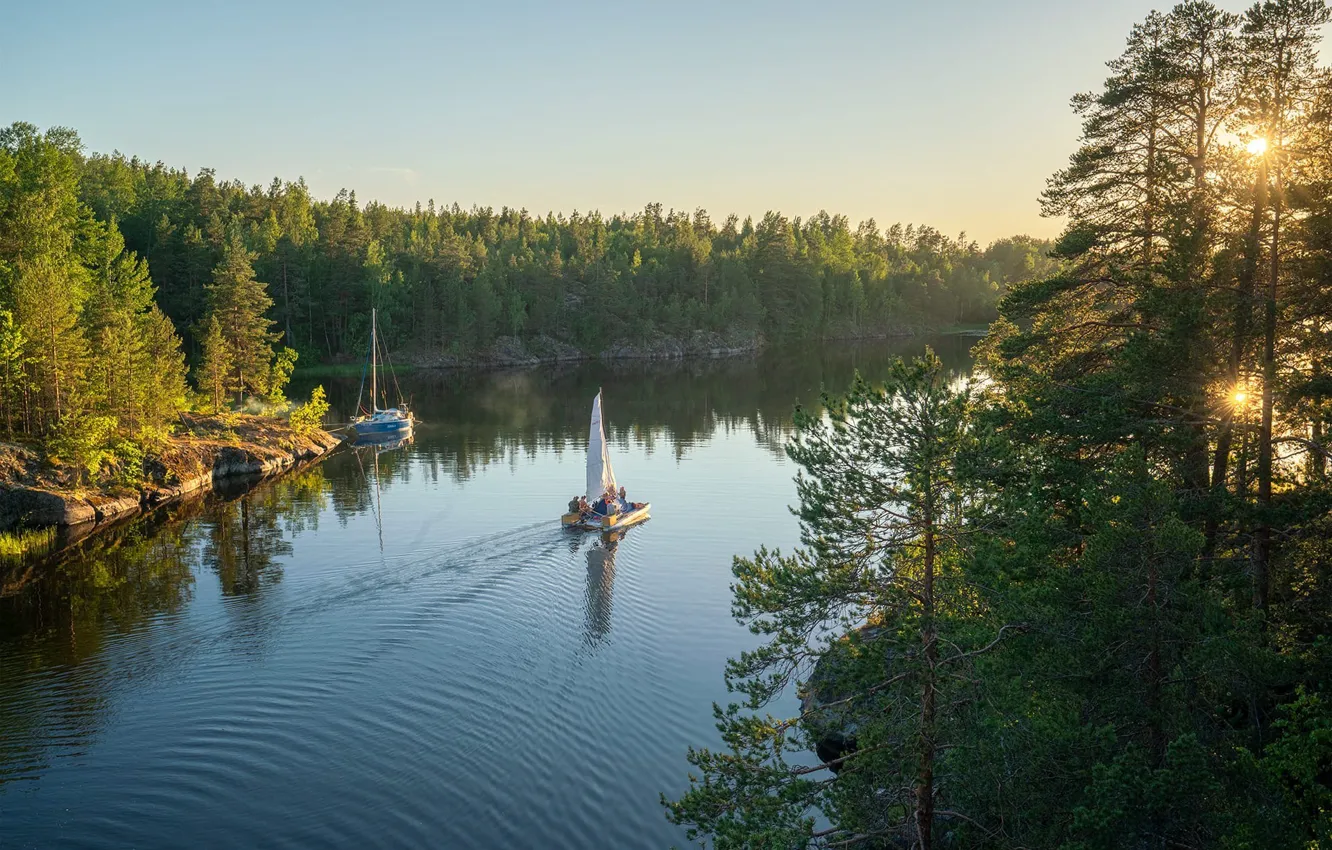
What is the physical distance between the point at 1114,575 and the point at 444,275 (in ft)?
433

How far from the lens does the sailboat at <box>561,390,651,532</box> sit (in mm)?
42500

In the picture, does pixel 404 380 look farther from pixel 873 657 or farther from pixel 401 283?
pixel 873 657

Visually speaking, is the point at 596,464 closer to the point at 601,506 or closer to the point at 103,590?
the point at 601,506

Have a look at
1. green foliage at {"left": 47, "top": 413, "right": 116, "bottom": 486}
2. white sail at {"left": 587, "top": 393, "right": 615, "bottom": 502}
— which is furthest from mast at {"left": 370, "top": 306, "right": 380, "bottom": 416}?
white sail at {"left": 587, "top": 393, "right": 615, "bottom": 502}

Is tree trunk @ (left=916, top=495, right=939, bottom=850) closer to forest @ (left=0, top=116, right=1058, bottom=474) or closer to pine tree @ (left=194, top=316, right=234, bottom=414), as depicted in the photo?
forest @ (left=0, top=116, right=1058, bottom=474)

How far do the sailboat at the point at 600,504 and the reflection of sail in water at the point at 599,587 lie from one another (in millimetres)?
1396

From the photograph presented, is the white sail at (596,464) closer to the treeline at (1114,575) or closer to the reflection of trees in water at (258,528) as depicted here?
the reflection of trees in water at (258,528)

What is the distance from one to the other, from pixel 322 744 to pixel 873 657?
14.4 metres

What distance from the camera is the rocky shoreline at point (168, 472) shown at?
4328 cm

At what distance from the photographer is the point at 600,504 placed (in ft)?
142

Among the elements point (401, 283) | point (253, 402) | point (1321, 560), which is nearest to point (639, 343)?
point (401, 283)

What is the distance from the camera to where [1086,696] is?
13.7 m

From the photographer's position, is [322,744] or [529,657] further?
[529,657]

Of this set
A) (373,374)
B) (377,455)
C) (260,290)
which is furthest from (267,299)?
(377,455)
